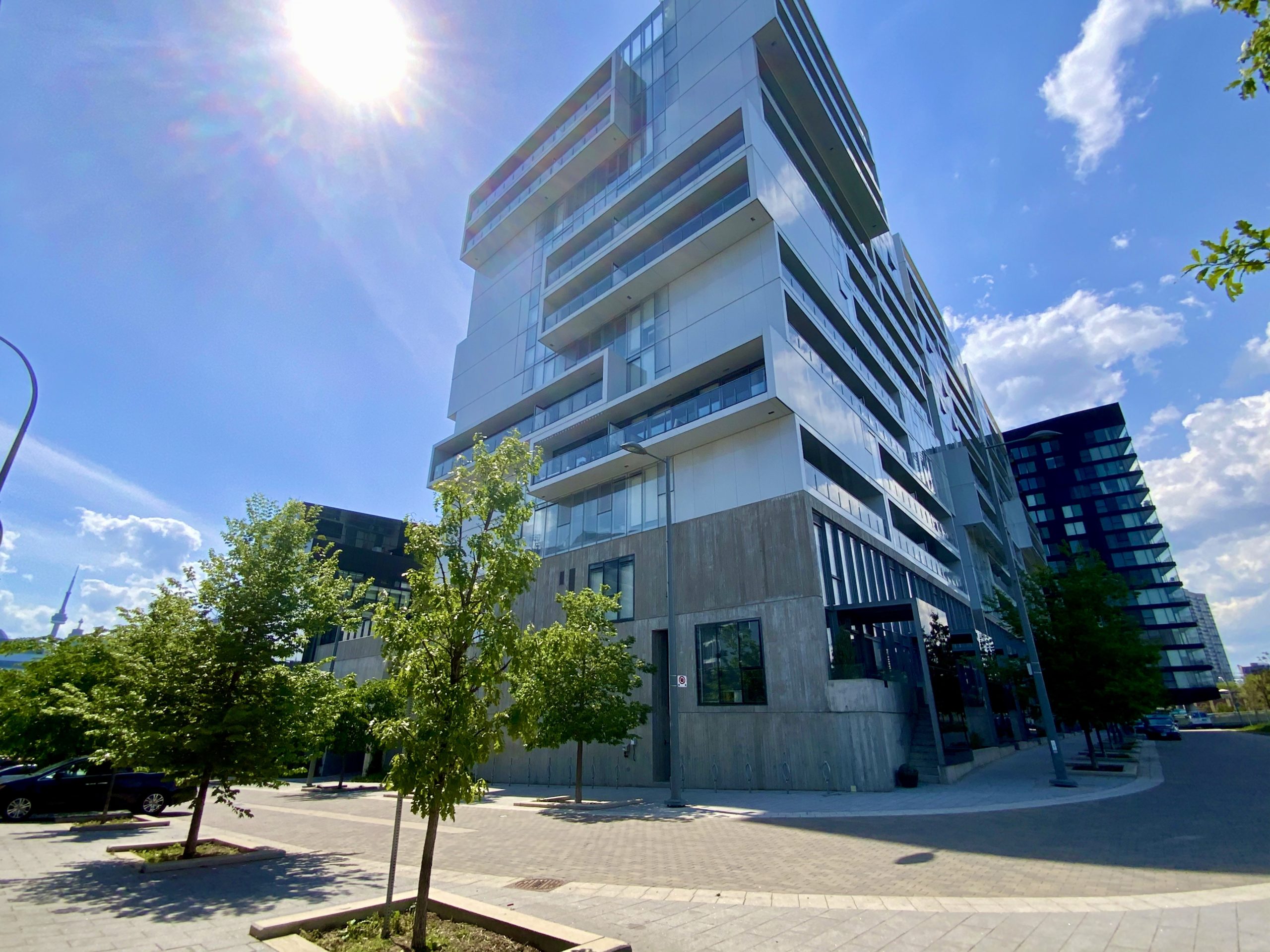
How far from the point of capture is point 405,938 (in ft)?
18.2

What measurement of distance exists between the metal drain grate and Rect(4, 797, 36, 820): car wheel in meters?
16.0

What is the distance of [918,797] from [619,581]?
1438cm

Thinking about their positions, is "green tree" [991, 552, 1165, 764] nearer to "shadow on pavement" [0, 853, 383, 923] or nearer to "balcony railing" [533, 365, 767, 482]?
"balcony railing" [533, 365, 767, 482]

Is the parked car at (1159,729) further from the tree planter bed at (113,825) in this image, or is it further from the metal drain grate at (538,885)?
the tree planter bed at (113,825)

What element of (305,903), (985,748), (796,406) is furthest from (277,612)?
(985,748)

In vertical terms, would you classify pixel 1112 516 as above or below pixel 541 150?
below

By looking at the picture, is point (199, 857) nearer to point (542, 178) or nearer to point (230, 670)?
point (230, 670)

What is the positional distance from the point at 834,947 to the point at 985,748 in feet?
93.9

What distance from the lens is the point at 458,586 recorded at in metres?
6.76

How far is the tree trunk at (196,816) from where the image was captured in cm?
965

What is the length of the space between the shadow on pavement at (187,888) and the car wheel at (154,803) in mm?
9000

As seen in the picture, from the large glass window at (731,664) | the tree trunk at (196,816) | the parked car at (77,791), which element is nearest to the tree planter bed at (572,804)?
the large glass window at (731,664)

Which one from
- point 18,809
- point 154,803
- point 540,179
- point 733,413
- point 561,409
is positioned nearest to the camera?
point 18,809

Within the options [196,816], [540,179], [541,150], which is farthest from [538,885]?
[541,150]
